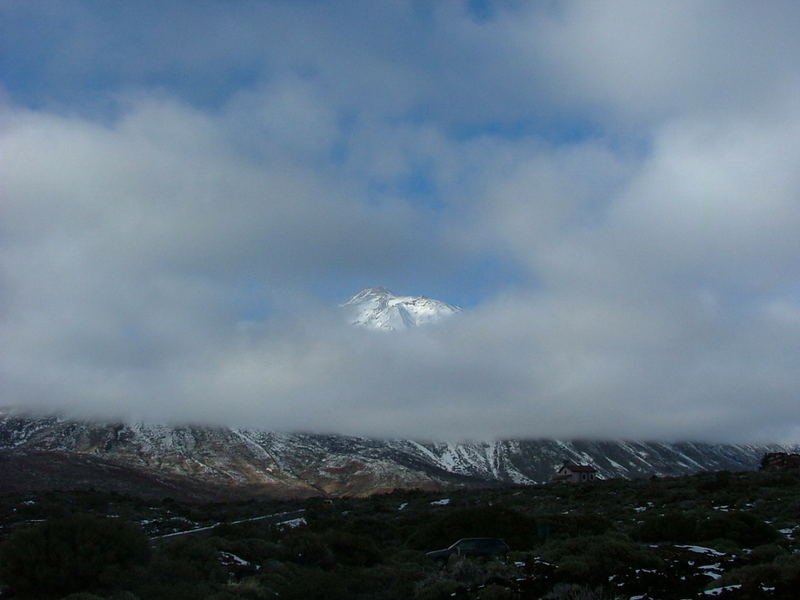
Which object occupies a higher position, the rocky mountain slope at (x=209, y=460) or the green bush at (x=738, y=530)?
the green bush at (x=738, y=530)

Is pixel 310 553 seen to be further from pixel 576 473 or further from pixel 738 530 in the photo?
pixel 576 473

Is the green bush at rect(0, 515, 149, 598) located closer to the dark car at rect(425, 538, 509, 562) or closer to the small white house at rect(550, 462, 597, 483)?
the dark car at rect(425, 538, 509, 562)

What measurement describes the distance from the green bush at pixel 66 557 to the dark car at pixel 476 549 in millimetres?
10434

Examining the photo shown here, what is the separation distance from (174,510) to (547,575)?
46.7 meters

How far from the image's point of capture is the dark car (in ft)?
81.0

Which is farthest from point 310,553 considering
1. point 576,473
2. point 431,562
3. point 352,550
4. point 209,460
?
point 209,460

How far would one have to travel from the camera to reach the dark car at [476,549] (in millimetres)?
24681

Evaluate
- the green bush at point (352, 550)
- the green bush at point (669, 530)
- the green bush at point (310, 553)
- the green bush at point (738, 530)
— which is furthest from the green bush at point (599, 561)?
the green bush at point (310, 553)

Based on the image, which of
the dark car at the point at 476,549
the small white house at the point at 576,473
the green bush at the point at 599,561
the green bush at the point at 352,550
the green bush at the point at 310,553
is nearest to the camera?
the green bush at the point at 599,561

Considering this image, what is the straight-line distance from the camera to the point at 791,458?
64.8m

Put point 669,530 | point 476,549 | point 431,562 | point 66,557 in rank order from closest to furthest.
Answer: point 66,557
point 431,562
point 476,549
point 669,530

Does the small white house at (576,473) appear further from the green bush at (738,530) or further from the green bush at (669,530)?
the green bush at (738,530)

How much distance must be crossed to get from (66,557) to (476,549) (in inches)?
532

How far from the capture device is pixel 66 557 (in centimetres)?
1823
